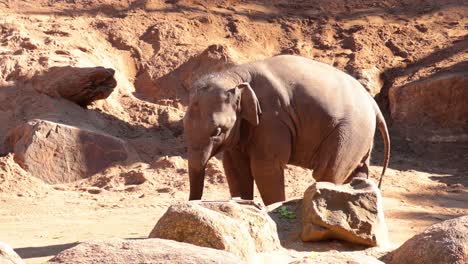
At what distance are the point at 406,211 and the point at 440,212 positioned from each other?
460 mm

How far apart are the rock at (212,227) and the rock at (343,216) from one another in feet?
2.35

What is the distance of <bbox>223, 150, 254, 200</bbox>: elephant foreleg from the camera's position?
984cm

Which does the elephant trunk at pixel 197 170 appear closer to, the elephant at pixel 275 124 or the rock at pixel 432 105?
the elephant at pixel 275 124

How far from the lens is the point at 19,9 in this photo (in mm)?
16281

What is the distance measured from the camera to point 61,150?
12516 millimetres

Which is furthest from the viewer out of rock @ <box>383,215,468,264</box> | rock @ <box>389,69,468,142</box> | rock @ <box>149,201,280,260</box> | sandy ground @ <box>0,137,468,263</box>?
rock @ <box>389,69,468,142</box>

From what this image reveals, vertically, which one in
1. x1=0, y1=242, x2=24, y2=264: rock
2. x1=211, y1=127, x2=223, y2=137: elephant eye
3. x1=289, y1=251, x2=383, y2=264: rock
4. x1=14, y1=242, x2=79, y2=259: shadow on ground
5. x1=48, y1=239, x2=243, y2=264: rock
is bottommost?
x1=14, y1=242, x2=79, y2=259: shadow on ground

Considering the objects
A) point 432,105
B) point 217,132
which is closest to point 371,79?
point 432,105

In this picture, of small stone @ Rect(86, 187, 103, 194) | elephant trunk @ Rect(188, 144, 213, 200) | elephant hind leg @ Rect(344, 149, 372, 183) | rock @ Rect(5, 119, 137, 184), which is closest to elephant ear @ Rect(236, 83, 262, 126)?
elephant trunk @ Rect(188, 144, 213, 200)

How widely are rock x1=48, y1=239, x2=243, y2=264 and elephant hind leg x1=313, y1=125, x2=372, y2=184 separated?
5400mm

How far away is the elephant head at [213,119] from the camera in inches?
363

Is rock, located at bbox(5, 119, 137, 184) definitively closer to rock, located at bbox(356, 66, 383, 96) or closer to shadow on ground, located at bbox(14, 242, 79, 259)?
shadow on ground, located at bbox(14, 242, 79, 259)

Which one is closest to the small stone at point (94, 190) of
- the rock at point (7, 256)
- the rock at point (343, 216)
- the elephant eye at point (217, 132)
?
the elephant eye at point (217, 132)

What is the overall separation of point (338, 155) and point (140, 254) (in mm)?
5678
